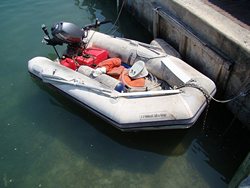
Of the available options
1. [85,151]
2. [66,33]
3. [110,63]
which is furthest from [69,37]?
[85,151]

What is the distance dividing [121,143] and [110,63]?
1.90m

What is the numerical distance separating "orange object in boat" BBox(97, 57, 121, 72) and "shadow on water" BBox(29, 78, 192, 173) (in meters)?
1.15

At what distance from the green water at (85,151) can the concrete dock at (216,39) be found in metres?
0.89

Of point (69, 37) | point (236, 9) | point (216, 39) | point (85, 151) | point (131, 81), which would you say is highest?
point (236, 9)

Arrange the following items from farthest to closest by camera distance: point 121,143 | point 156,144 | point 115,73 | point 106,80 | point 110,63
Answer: point 110,63
point 115,73
point 106,80
point 121,143
point 156,144

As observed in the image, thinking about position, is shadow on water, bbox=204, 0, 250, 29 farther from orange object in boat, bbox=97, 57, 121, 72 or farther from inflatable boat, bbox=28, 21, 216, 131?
orange object in boat, bbox=97, 57, 121, 72

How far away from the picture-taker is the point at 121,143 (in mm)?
5438

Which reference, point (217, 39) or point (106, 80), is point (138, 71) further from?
point (217, 39)

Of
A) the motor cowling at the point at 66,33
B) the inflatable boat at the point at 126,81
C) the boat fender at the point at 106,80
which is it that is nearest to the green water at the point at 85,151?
the inflatable boat at the point at 126,81

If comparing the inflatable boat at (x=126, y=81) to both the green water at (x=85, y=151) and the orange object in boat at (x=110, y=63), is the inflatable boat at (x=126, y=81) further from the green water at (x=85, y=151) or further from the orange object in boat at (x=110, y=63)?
the green water at (x=85, y=151)

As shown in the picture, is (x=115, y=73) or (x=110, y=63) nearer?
(x=115, y=73)

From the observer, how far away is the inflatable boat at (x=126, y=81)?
4.96m

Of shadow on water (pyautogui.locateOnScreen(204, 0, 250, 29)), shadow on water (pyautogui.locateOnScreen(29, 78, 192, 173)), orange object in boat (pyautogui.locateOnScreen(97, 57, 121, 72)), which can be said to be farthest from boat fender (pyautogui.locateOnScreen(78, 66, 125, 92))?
shadow on water (pyautogui.locateOnScreen(204, 0, 250, 29))

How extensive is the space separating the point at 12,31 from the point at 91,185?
626cm
